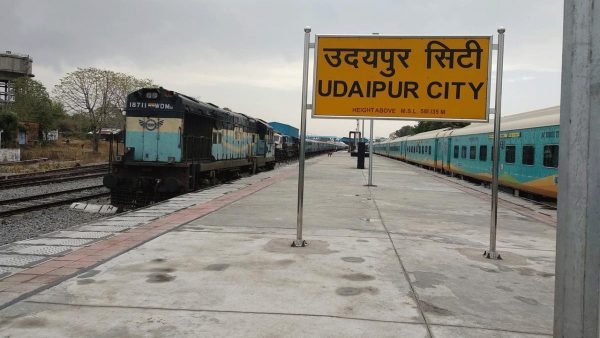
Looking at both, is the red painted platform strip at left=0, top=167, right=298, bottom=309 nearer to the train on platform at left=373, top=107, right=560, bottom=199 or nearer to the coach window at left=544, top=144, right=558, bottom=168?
the coach window at left=544, top=144, right=558, bottom=168

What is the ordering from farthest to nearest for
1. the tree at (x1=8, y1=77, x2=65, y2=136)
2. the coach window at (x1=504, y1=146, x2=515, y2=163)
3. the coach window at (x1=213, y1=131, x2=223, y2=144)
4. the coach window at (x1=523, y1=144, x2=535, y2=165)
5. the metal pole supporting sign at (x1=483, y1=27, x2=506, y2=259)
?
the tree at (x1=8, y1=77, x2=65, y2=136) < the coach window at (x1=213, y1=131, x2=223, y2=144) < the coach window at (x1=504, y1=146, x2=515, y2=163) < the coach window at (x1=523, y1=144, x2=535, y2=165) < the metal pole supporting sign at (x1=483, y1=27, x2=506, y2=259)

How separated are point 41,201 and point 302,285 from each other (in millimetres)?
12257

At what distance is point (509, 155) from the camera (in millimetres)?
17172

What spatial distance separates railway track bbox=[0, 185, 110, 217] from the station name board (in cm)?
935

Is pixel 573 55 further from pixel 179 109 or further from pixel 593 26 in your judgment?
pixel 179 109

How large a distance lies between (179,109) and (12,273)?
9111 millimetres

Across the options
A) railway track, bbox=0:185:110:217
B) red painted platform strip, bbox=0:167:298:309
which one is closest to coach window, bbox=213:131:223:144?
railway track, bbox=0:185:110:217

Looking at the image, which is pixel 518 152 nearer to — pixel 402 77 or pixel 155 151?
pixel 402 77

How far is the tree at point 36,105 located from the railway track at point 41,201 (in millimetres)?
44900

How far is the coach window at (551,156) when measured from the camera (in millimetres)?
13164

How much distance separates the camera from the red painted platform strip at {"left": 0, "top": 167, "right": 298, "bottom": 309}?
15.5 ft

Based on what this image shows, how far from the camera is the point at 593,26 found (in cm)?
244

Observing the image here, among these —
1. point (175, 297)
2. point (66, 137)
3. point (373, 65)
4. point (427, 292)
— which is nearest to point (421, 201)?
point (373, 65)

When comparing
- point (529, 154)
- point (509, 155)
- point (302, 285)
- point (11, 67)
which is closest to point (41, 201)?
point (302, 285)
